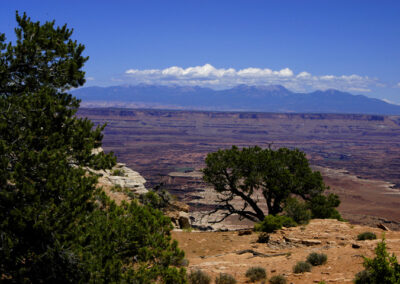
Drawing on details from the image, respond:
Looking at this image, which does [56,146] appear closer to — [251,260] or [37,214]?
[37,214]

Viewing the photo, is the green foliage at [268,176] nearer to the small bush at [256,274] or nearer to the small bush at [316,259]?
the small bush at [316,259]

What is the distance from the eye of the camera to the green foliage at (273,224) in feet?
67.8

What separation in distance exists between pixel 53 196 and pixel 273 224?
14611 mm

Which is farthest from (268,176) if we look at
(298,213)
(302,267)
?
(302,267)

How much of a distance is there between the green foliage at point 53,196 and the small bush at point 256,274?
3177 millimetres

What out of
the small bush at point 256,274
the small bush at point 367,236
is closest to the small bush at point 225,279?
the small bush at point 256,274

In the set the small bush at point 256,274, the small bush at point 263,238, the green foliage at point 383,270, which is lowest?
the small bush at point 263,238

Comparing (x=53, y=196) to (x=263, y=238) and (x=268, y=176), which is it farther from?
(x=268, y=176)

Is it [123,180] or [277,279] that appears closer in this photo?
[277,279]

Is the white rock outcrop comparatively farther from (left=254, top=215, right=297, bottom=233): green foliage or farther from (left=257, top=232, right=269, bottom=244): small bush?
(left=257, top=232, right=269, bottom=244): small bush

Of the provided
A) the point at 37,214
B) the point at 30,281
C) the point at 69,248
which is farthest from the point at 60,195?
the point at 30,281

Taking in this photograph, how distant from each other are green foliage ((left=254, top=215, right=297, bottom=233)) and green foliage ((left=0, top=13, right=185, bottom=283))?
1062 cm

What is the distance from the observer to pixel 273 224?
812 inches

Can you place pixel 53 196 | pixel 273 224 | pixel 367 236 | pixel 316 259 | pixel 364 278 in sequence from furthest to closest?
pixel 273 224, pixel 367 236, pixel 316 259, pixel 364 278, pixel 53 196
